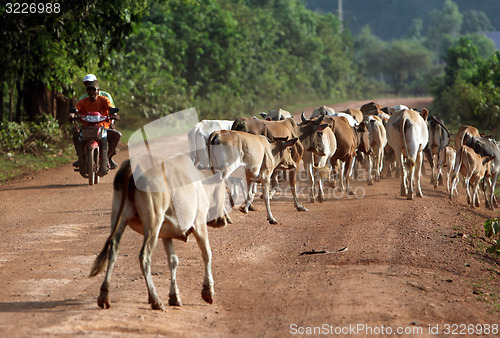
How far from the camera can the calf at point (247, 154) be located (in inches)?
375

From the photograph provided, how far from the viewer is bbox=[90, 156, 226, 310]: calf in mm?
5613

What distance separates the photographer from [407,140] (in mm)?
13555

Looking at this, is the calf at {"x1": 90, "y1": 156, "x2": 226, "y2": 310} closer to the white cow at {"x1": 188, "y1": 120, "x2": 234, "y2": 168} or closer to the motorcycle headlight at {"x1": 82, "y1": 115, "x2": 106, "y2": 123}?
the white cow at {"x1": 188, "y1": 120, "x2": 234, "y2": 168}

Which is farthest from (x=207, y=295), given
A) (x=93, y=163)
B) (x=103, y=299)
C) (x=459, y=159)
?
(x=459, y=159)

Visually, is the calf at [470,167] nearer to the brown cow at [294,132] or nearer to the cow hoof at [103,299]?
the brown cow at [294,132]

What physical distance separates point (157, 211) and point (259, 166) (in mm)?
4397

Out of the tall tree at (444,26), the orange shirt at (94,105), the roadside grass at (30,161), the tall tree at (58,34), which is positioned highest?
the tall tree at (444,26)

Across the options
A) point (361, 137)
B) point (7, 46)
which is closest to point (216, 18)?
point (7, 46)

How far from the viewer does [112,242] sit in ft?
18.5

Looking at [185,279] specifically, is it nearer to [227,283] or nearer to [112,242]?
[227,283]

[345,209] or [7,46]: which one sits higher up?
[7,46]

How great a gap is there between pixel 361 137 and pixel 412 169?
1.52 m

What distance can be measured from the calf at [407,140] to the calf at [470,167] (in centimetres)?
75

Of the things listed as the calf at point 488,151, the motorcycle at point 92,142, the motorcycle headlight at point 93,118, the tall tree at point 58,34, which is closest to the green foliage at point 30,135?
the tall tree at point 58,34
